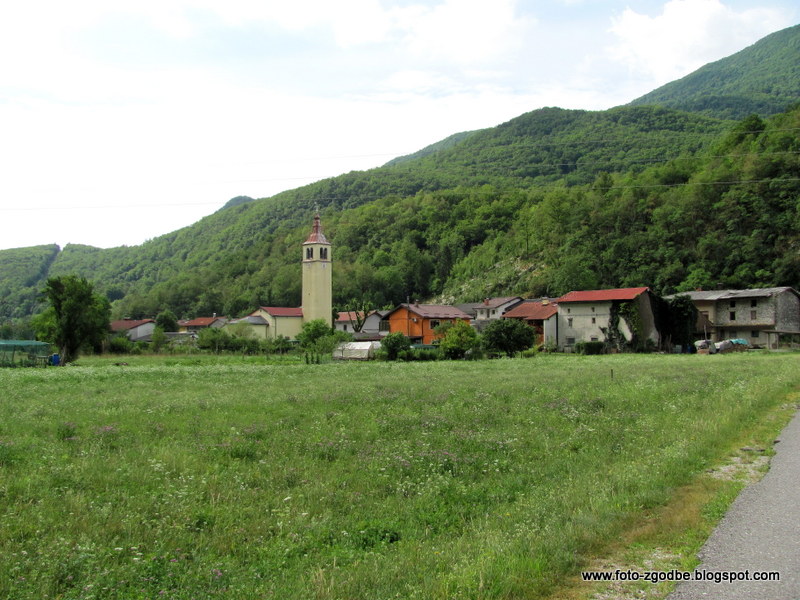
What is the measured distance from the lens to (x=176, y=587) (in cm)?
625

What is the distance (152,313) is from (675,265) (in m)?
107

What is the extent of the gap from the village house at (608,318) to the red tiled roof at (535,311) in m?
2.14

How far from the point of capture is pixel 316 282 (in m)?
93.7

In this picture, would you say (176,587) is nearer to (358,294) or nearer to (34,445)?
(34,445)

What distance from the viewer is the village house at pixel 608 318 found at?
64.1m

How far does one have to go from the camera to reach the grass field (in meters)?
6.31

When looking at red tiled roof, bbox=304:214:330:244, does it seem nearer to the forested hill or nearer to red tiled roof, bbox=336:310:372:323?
red tiled roof, bbox=336:310:372:323

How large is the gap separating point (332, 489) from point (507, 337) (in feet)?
165

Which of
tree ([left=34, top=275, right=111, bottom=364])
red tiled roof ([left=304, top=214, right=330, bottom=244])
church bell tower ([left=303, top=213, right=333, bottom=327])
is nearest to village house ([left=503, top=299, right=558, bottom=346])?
church bell tower ([left=303, top=213, right=333, bottom=327])

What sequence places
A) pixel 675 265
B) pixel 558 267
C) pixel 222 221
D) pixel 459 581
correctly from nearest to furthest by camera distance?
pixel 459 581, pixel 675 265, pixel 558 267, pixel 222 221

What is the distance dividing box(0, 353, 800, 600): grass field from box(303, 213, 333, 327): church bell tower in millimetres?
74792

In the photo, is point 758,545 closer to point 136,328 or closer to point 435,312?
point 435,312

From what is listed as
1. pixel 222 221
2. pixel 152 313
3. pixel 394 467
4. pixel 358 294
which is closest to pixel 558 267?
pixel 358 294

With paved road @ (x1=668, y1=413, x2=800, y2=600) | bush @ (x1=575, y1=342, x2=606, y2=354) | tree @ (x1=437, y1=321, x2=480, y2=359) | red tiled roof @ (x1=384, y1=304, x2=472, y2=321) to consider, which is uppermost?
red tiled roof @ (x1=384, y1=304, x2=472, y2=321)
